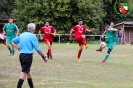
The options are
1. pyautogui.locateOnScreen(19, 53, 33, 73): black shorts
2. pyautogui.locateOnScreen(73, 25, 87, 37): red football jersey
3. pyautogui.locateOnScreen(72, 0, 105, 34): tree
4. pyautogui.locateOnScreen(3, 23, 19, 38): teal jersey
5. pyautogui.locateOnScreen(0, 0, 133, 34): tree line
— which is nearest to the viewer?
pyautogui.locateOnScreen(19, 53, 33, 73): black shorts

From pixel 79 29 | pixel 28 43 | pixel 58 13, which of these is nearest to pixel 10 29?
pixel 79 29

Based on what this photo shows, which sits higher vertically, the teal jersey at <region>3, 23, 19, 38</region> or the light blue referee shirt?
the light blue referee shirt

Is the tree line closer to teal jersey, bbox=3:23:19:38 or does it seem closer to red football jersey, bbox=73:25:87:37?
teal jersey, bbox=3:23:19:38

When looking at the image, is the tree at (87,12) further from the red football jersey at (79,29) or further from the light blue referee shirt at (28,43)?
the light blue referee shirt at (28,43)

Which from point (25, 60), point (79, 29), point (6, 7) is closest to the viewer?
point (25, 60)

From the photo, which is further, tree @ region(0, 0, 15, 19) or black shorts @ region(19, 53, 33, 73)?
tree @ region(0, 0, 15, 19)

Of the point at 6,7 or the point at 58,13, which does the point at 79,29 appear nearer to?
the point at 58,13

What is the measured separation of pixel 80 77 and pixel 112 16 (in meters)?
60.5

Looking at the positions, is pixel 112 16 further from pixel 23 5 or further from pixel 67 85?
pixel 67 85

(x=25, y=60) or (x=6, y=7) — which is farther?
(x=6, y=7)

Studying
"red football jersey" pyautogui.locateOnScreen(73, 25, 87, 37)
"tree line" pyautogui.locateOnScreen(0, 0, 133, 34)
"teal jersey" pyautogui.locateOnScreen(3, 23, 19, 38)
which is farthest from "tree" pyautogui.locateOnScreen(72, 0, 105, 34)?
"red football jersey" pyautogui.locateOnScreen(73, 25, 87, 37)

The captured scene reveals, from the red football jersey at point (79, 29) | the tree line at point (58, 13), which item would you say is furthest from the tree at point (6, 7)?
the red football jersey at point (79, 29)

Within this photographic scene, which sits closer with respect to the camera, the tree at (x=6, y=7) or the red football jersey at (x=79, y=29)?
the red football jersey at (x=79, y=29)

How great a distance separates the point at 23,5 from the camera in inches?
2251
